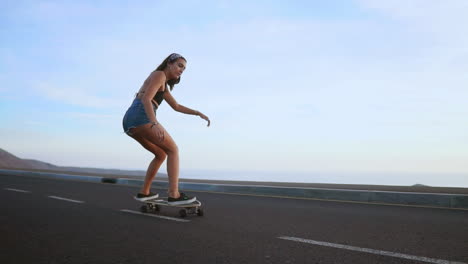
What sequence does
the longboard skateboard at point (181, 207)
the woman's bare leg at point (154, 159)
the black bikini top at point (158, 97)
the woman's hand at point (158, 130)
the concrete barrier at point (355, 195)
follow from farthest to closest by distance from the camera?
1. the concrete barrier at point (355, 195)
2. the woman's bare leg at point (154, 159)
3. the black bikini top at point (158, 97)
4. the longboard skateboard at point (181, 207)
5. the woman's hand at point (158, 130)

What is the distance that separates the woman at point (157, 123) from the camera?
228 inches

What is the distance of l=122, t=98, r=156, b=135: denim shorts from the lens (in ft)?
19.1

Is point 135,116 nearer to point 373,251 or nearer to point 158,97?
point 158,97

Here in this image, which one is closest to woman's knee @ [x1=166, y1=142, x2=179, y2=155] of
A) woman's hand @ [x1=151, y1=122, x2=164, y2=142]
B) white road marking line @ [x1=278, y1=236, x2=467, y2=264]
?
woman's hand @ [x1=151, y1=122, x2=164, y2=142]

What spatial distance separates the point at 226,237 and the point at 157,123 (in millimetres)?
2134

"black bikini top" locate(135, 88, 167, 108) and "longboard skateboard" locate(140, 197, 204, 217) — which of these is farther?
"black bikini top" locate(135, 88, 167, 108)

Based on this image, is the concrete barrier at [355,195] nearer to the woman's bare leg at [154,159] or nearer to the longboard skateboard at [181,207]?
the longboard skateboard at [181,207]

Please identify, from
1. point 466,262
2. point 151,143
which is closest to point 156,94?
point 151,143

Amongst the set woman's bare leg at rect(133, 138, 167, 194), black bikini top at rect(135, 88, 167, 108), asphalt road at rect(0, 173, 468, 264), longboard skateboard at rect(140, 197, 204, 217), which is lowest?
asphalt road at rect(0, 173, 468, 264)

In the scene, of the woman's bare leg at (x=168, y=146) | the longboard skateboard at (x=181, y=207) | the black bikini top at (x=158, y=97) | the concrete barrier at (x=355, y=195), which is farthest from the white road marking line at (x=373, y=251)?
the concrete barrier at (x=355, y=195)

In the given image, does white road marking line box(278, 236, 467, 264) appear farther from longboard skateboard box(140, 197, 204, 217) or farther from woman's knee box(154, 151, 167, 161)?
woman's knee box(154, 151, 167, 161)

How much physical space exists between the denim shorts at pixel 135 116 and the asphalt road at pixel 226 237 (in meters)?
1.21

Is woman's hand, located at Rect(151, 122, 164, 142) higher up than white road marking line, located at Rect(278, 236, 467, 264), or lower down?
higher up

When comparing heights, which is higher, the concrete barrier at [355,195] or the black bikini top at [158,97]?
the black bikini top at [158,97]
